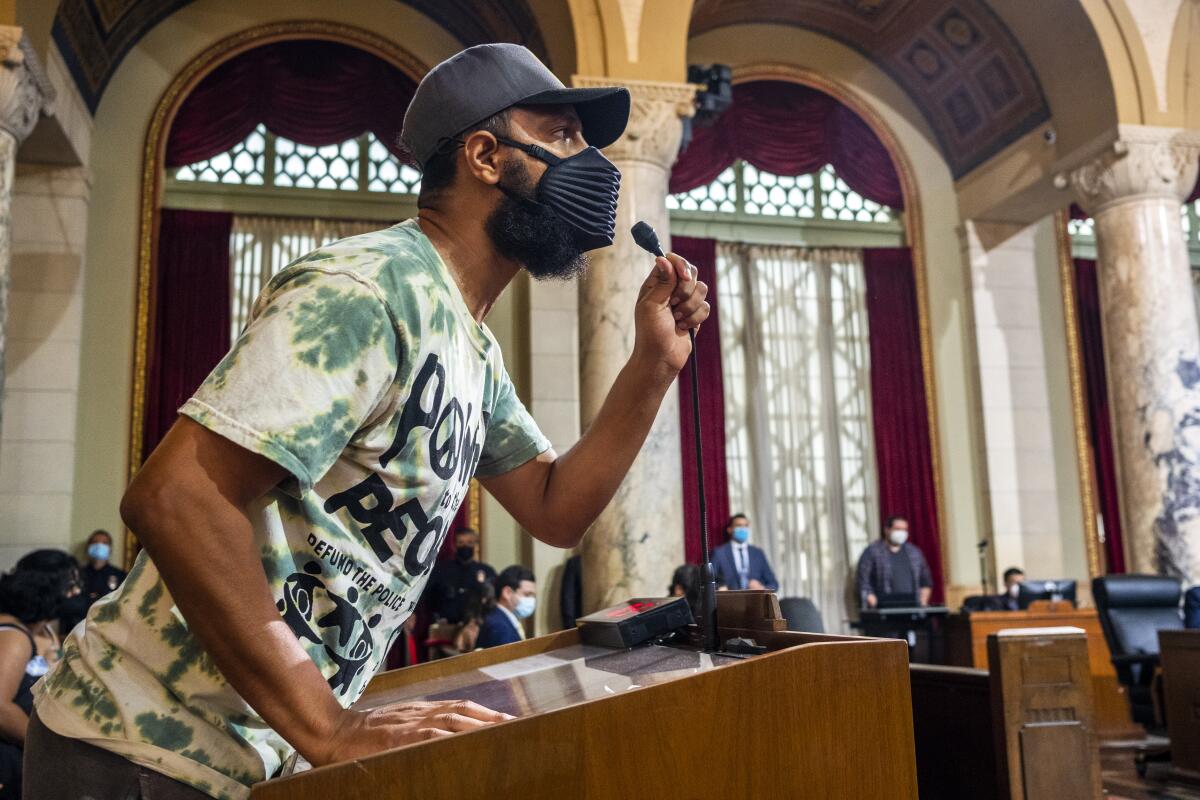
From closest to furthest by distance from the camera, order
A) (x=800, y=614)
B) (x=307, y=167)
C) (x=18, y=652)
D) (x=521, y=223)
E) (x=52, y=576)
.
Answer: (x=521, y=223) < (x=18, y=652) < (x=52, y=576) < (x=800, y=614) < (x=307, y=167)

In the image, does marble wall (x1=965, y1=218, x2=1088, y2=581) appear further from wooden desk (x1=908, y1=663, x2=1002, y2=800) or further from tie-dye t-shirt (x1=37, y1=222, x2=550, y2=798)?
tie-dye t-shirt (x1=37, y1=222, x2=550, y2=798)

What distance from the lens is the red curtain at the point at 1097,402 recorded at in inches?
483

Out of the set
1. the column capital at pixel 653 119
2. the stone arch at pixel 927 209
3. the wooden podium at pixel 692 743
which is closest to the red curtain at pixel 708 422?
the stone arch at pixel 927 209

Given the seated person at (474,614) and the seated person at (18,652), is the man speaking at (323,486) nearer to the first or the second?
the seated person at (18,652)

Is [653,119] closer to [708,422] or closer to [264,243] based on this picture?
[708,422]

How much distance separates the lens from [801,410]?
1182cm

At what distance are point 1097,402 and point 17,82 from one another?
35.7 feet

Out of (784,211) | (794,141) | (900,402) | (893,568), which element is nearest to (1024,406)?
(900,402)

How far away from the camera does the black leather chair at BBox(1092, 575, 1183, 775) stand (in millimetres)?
7059

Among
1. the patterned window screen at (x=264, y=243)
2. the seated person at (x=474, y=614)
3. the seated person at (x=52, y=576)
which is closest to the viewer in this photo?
the seated person at (x=52, y=576)

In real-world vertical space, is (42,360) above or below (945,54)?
below

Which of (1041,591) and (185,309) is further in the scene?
(185,309)

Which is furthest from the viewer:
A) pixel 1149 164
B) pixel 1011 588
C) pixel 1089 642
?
pixel 1011 588

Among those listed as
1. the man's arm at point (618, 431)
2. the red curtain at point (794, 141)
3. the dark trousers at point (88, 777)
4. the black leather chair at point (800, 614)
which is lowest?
the black leather chair at point (800, 614)
